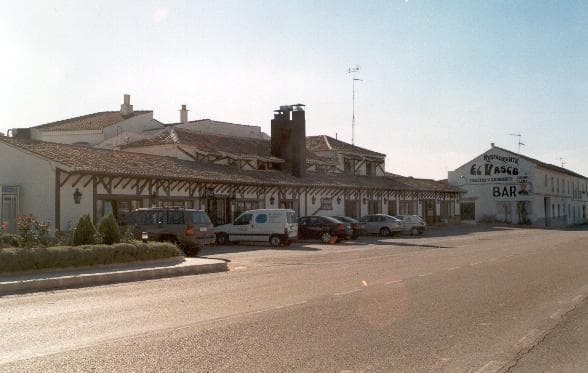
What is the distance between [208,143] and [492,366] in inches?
1470

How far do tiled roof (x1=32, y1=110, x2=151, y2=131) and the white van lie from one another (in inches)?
1019

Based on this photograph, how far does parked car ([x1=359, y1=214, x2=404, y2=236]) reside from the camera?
136 feet

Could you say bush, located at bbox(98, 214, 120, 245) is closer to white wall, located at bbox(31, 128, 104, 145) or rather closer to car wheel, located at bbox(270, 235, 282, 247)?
car wheel, located at bbox(270, 235, 282, 247)

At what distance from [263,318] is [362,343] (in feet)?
7.43

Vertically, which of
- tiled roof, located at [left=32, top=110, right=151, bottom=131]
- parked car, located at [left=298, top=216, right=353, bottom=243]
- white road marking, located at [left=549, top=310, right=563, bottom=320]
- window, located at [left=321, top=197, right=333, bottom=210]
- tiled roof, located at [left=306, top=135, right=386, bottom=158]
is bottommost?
white road marking, located at [left=549, top=310, right=563, bottom=320]

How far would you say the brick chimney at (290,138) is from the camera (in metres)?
45.8

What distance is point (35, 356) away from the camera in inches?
291

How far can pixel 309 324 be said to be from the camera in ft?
30.6

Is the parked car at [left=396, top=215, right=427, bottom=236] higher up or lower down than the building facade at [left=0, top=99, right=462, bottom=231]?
lower down

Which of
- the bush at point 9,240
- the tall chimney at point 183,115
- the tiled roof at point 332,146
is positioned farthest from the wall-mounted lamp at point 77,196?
the tall chimney at point 183,115

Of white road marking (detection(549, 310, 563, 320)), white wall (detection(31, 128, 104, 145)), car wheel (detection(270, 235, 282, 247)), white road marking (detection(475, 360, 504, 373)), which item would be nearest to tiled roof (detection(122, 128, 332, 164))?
white wall (detection(31, 128, 104, 145))

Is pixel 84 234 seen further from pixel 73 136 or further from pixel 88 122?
pixel 88 122

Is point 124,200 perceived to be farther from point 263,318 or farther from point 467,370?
point 467,370

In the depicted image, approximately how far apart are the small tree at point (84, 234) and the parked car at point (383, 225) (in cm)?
2516
